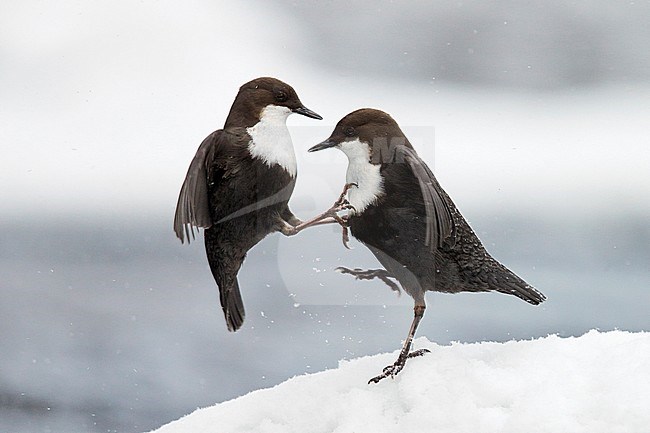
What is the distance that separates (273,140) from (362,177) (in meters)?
0.19

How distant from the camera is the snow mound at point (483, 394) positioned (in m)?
1.56

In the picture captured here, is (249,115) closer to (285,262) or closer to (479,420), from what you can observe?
(285,262)

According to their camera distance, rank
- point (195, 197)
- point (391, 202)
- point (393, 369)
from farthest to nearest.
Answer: point (393, 369) < point (391, 202) < point (195, 197)

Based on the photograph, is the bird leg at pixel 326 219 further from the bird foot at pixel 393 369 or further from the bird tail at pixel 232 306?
the bird foot at pixel 393 369

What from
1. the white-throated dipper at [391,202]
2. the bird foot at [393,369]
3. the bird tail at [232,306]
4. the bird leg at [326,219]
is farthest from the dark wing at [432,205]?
the bird tail at [232,306]

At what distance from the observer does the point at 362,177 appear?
1.59m

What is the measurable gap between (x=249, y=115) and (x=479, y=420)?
676 millimetres

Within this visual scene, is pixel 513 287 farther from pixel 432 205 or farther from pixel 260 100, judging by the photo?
pixel 260 100

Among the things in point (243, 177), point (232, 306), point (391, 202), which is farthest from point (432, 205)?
point (232, 306)

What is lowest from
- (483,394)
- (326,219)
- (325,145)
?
(483,394)

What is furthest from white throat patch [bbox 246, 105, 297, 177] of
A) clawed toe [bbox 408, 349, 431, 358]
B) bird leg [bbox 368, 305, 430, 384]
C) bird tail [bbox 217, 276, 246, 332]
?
clawed toe [bbox 408, 349, 431, 358]

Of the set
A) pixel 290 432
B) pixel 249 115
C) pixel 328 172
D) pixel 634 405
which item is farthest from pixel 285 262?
pixel 634 405

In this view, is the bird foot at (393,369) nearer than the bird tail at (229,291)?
No

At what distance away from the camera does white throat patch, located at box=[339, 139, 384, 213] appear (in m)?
1.57
